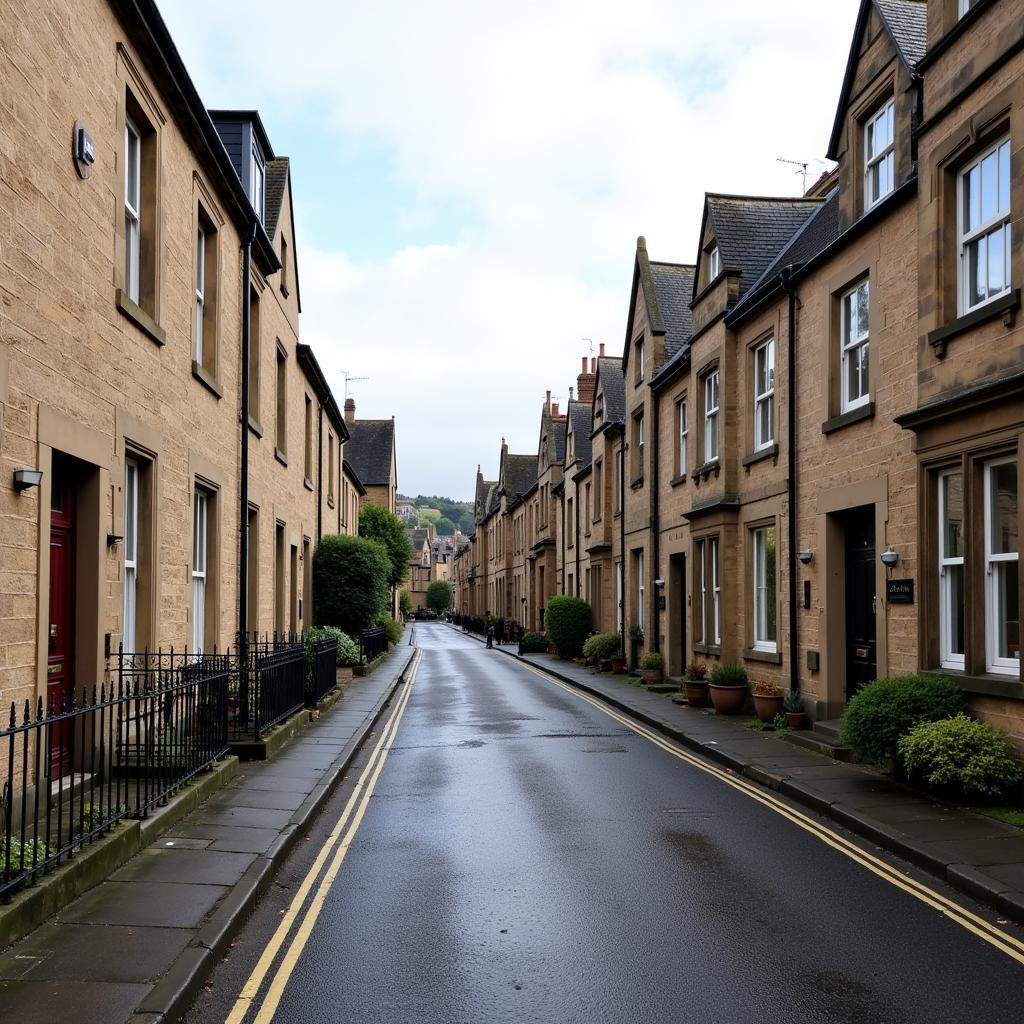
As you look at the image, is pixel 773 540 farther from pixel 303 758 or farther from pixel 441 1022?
pixel 441 1022

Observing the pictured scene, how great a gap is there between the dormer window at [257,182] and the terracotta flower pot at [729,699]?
1111cm

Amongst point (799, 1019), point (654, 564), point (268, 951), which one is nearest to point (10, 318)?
point (268, 951)

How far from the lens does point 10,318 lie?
698 centimetres

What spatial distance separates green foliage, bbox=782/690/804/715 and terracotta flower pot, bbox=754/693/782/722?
0.86ft

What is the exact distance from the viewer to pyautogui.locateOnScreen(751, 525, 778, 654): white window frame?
54.2ft

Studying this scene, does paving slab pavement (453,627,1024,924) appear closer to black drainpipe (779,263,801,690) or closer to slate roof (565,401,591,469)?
black drainpipe (779,263,801,690)

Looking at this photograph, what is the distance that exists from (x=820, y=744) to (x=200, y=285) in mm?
10286

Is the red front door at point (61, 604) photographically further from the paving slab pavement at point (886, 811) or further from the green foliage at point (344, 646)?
the green foliage at point (344, 646)

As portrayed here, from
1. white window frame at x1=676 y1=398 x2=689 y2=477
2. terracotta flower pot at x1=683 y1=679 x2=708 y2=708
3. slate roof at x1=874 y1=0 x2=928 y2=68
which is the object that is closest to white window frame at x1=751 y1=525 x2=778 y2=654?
terracotta flower pot at x1=683 y1=679 x2=708 y2=708

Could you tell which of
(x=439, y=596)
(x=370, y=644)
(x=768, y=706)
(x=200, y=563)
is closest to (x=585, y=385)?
(x=370, y=644)

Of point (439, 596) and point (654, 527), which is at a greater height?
point (654, 527)

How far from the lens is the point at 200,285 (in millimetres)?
13398

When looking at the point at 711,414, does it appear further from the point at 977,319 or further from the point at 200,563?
the point at 200,563

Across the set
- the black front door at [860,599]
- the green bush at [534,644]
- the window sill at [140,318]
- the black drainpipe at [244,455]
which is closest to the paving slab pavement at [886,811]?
the black front door at [860,599]
